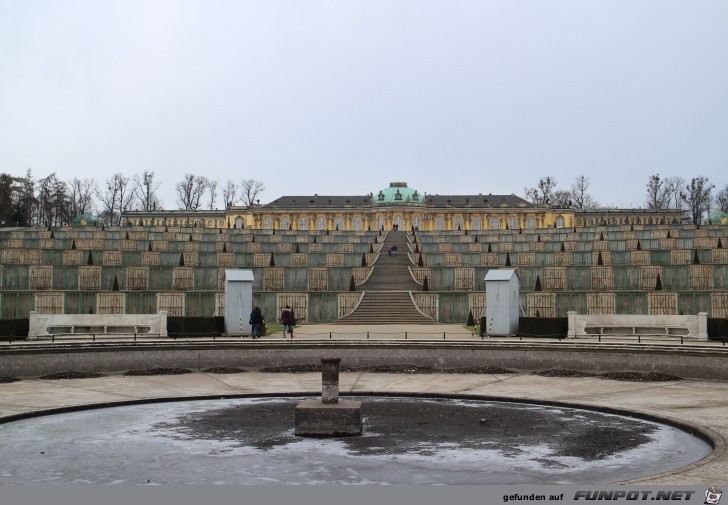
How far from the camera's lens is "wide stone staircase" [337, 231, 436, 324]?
55625mm

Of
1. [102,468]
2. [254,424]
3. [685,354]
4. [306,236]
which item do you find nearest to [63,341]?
[254,424]

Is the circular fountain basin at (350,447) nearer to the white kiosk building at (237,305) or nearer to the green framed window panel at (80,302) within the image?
the white kiosk building at (237,305)

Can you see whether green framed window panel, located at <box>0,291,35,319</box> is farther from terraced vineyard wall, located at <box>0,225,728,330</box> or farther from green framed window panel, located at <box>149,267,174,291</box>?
green framed window panel, located at <box>149,267,174,291</box>

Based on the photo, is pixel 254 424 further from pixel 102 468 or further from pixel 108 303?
pixel 108 303

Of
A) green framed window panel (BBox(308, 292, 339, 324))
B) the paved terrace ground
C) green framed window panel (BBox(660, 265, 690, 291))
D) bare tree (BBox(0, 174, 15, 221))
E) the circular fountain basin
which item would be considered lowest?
the circular fountain basin

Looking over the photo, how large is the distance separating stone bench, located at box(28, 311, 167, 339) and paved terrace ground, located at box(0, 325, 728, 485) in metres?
4.84

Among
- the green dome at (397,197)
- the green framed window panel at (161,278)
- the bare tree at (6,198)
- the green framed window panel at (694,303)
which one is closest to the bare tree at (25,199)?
the bare tree at (6,198)

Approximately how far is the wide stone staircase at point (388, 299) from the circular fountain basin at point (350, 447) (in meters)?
29.5

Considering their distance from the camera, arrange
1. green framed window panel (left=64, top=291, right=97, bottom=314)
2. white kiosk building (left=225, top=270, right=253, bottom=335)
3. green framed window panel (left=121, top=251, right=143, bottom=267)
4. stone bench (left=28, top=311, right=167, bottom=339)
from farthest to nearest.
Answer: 1. green framed window panel (left=121, top=251, right=143, bottom=267)
2. green framed window panel (left=64, top=291, right=97, bottom=314)
3. white kiosk building (left=225, top=270, right=253, bottom=335)
4. stone bench (left=28, top=311, right=167, bottom=339)

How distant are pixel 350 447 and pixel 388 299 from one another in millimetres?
39778

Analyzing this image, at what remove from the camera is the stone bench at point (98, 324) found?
4119 cm

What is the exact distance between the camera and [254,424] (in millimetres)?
22812

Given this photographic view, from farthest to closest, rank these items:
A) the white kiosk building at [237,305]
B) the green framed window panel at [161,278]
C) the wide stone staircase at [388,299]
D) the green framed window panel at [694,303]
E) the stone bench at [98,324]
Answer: the green framed window panel at [161,278] → the wide stone staircase at [388,299] → the green framed window panel at [694,303] → the white kiosk building at [237,305] → the stone bench at [98,324]

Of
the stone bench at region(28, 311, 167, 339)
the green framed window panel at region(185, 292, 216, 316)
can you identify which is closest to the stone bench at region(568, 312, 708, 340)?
the stone bench at region(28, 311, 167, 339)
